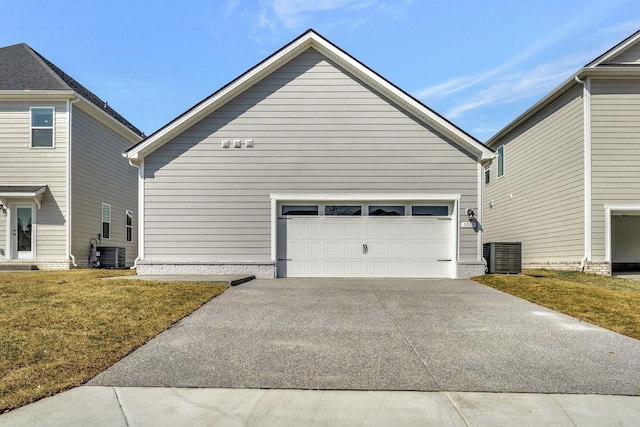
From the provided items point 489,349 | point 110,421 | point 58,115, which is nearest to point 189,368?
point 110,421

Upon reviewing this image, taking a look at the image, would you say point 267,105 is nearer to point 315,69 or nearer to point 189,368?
point 315,69

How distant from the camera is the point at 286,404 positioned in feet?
Result: 15.0

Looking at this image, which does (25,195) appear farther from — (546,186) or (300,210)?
(546,186)

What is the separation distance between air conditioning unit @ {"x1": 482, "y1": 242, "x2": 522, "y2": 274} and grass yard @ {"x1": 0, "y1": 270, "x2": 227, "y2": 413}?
25.7 ft

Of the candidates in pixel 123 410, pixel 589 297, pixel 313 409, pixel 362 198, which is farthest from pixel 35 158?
pixel 589 297

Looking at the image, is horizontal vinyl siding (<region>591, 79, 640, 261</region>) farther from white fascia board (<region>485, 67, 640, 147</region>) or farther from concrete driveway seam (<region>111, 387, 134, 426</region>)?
concrete driveway seam (<region>111, 387, 134, 426</region>)

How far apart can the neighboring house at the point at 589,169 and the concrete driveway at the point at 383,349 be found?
282 inches

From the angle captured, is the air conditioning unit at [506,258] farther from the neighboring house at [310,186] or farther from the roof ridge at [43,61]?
the roof ridge at [43,61]

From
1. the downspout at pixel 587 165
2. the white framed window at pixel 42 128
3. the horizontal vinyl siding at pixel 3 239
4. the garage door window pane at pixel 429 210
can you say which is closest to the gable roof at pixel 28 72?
the white framed window at pixel 42 128

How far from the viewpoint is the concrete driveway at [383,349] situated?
518 centimetres

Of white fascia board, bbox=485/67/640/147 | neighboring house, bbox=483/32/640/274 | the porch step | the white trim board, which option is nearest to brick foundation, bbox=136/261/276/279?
the white trim board

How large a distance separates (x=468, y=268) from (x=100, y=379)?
34.1ft

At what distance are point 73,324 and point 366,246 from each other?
808 cm

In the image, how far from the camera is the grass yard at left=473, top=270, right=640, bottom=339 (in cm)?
825
